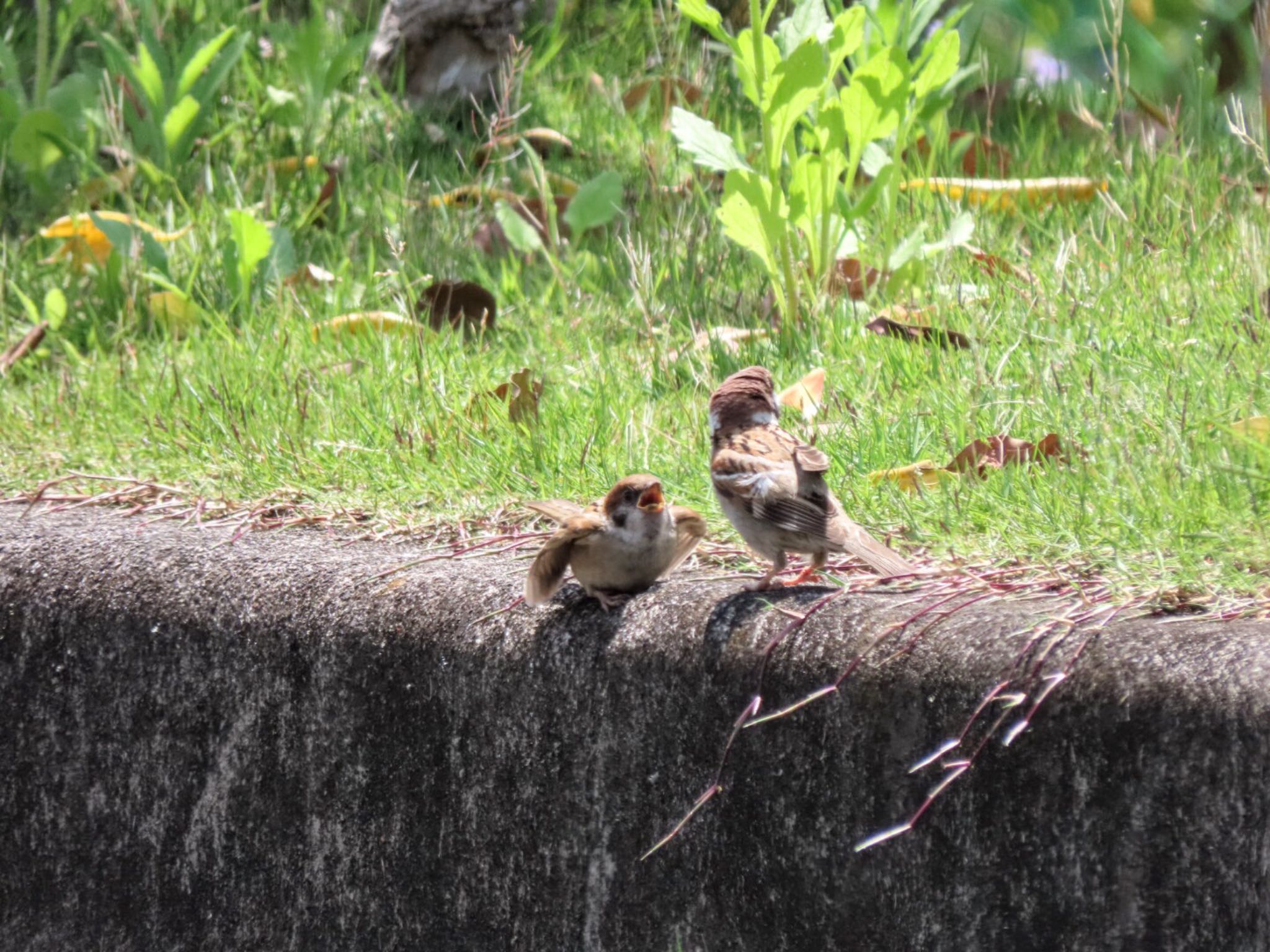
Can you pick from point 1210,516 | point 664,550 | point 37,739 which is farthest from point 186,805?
point 1210,516

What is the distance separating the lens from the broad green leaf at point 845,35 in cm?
433

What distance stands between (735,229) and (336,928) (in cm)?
236

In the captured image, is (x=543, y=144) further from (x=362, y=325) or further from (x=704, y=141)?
(x=704, y=141)

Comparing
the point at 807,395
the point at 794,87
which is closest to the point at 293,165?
the point at 794,87

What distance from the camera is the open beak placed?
274 cm

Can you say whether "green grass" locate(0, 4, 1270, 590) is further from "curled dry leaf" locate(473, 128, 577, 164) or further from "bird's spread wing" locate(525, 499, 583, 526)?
"bird's spread wing" locate(525, 499, 583, 526)

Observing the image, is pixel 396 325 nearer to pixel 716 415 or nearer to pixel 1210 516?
pixel 716 415

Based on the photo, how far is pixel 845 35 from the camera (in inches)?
171

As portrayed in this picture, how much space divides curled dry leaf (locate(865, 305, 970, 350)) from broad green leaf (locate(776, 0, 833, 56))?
82 centimetres

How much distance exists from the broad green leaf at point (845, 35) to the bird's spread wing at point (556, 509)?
187cm

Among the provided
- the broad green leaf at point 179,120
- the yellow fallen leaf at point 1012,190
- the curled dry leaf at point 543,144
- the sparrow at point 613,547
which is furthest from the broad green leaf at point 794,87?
the broad green leaf at point 179,120

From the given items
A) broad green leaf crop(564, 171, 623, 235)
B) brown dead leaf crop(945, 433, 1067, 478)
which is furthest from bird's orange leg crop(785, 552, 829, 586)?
broad green leaf crop(564, 171, 623, 235)

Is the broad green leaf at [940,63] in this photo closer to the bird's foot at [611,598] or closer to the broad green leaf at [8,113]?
the bird's foot at [611,598]

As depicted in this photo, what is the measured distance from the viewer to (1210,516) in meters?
2.74
